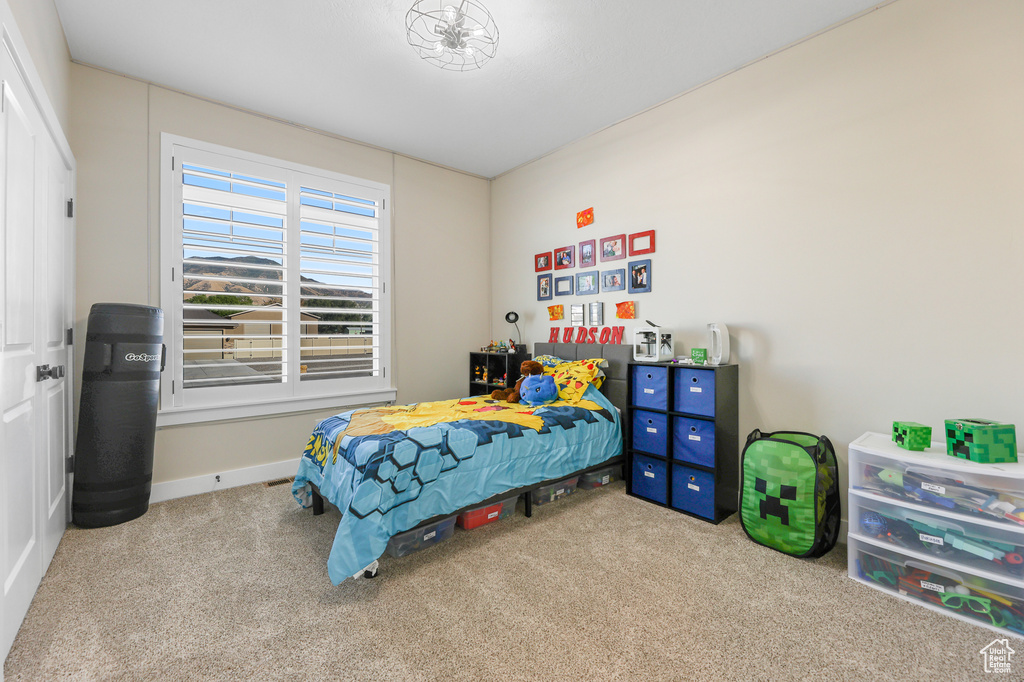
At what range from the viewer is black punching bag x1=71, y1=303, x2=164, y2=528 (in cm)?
254

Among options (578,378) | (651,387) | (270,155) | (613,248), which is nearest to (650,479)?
(651,387)

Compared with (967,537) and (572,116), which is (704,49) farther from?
(967,537)

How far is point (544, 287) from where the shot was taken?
428 cm

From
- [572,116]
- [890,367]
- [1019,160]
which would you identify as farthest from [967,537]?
[572,116]

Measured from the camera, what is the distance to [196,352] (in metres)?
3.19

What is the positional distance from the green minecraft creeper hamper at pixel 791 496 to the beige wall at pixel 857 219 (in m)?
0.38

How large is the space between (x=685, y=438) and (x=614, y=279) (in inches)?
56.7

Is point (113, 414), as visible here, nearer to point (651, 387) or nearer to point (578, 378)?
point (578, 378)

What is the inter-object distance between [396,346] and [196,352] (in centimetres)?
157

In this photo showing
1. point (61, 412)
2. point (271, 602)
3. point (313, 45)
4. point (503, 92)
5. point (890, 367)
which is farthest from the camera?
point (503, 92)

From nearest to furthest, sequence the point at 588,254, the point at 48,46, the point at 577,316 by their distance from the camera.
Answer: the point at 48,46 → the point at 588,254 → the point at 577,316

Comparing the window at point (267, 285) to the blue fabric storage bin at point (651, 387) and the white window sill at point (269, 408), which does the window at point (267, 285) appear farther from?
the blue fabric storage bin at point (651, 387)

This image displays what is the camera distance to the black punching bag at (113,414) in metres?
2.54

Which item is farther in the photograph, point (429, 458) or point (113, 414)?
point (113, 414)
